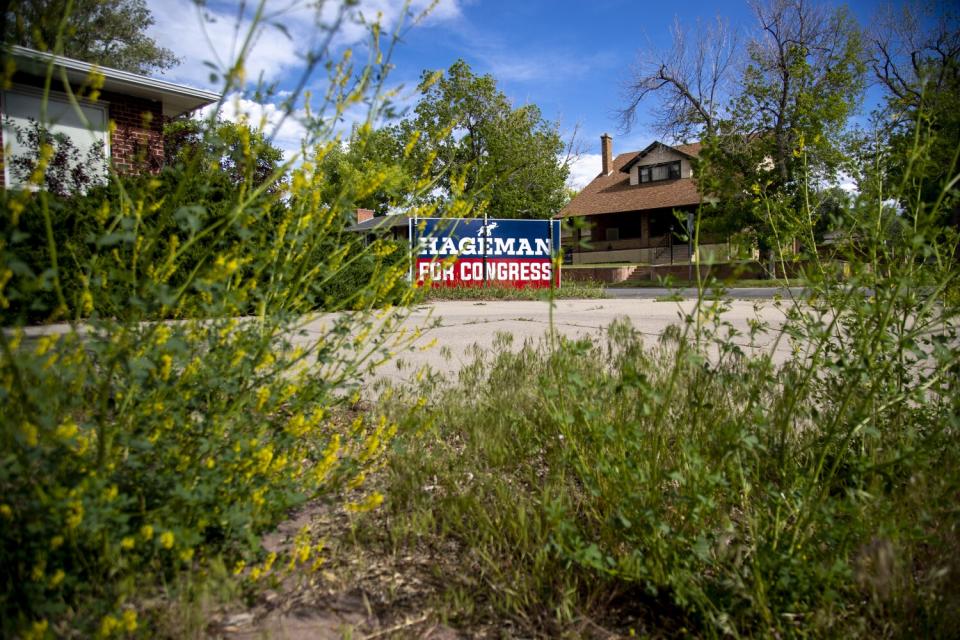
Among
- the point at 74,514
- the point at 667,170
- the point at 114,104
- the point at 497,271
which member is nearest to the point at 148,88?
the point at 114,104

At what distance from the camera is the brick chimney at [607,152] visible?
4291cm

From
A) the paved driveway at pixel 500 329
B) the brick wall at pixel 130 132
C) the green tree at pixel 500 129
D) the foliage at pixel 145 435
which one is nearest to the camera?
the foliage at pixel 145 435

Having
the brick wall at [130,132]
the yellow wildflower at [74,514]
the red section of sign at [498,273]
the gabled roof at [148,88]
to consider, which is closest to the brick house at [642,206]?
the red section of sign at [498,273]

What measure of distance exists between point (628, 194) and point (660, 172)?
94.0 inches

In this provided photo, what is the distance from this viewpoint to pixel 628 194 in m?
38.9

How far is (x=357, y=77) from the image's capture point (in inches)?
74.6

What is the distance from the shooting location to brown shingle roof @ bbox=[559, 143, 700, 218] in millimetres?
35750

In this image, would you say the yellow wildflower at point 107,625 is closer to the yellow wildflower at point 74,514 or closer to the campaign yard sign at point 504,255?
the yellow wildflower at point 74,514

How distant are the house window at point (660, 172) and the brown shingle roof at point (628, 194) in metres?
0.53

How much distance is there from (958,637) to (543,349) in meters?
3.16

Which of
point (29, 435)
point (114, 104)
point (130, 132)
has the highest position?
point (114, 104)

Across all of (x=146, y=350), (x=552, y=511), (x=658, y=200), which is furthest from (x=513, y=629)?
(x=658, y=200)

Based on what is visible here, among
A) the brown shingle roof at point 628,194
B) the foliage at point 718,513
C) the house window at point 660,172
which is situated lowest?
the foliage at point 718,513

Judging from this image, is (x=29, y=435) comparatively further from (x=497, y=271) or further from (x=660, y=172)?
(x=660, y=172)
